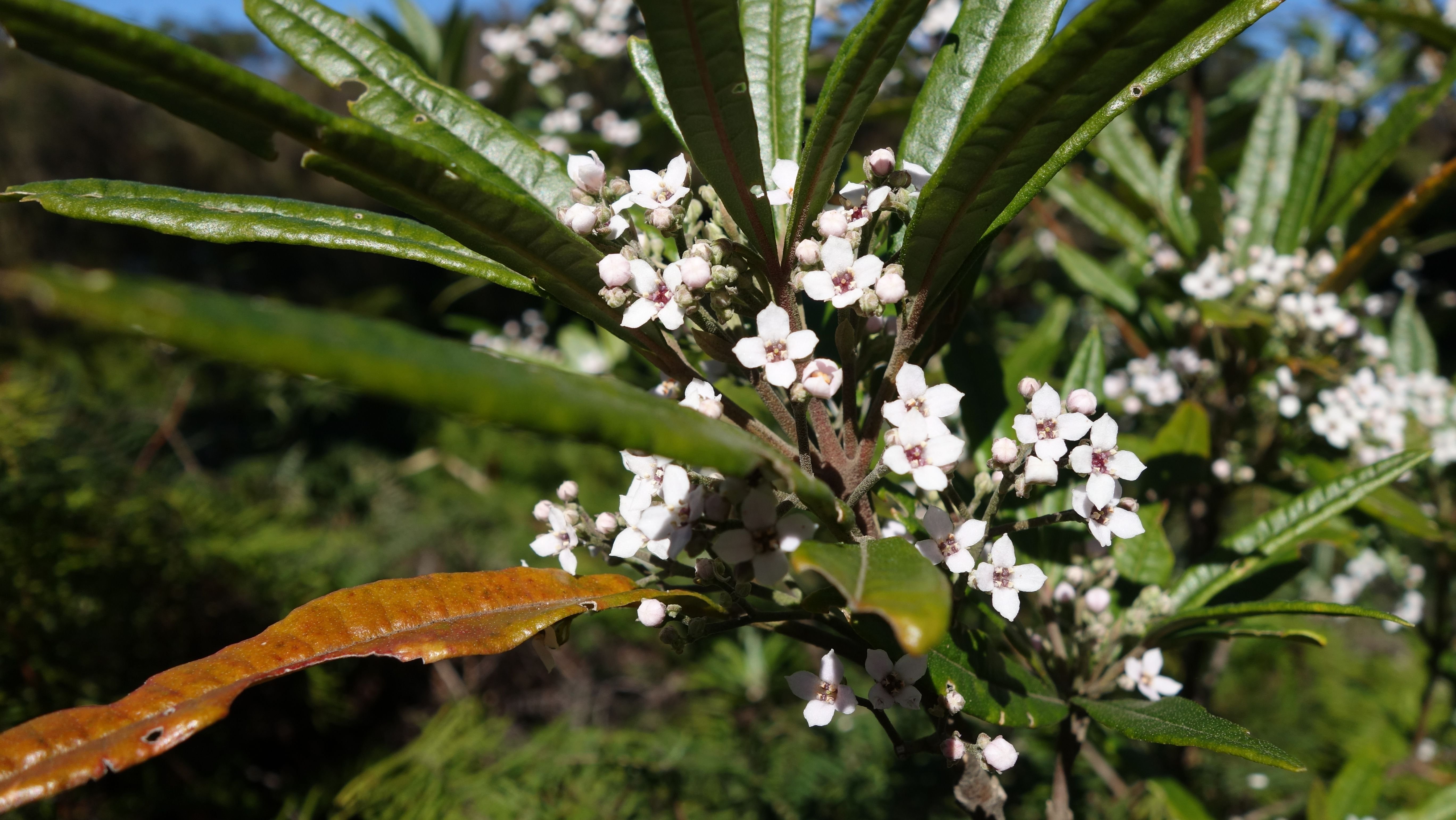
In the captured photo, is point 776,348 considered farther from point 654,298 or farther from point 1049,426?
point 1049,426

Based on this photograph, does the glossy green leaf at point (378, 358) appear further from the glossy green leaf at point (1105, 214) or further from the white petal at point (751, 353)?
the glossy green leaf at point (1105, 214)

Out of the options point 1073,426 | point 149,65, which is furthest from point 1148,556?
point 149,65

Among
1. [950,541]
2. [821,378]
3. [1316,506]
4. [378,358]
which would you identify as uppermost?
[378,358]

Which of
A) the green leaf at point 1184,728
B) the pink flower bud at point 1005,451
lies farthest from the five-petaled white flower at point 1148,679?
the pink flower bud at point 1005,451

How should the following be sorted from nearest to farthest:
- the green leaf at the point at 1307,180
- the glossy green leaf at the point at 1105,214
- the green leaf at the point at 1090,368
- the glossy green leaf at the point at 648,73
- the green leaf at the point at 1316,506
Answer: the glossy green leaf at the point at 648,73, the green leaf at the point at 1316,506, the green leaf at the point at 1090,368, the green leaf at the point at 1307,180, the glossy green leaf at the point at 1105,214

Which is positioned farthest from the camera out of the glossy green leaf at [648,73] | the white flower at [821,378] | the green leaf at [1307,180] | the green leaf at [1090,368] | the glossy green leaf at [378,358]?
the green leaf at [1307,180]

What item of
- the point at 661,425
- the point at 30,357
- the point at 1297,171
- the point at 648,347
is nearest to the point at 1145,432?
the point at 1297,171
